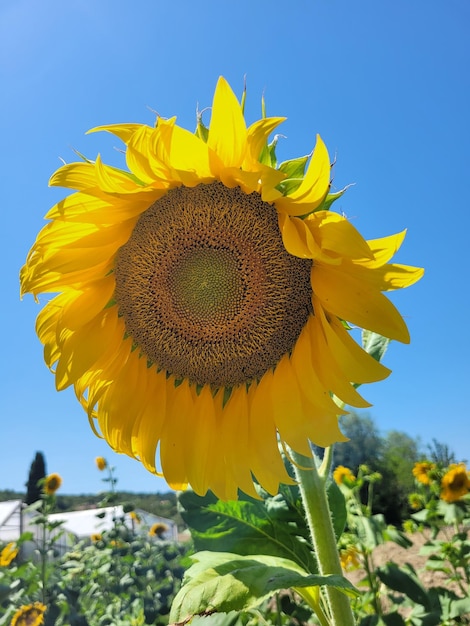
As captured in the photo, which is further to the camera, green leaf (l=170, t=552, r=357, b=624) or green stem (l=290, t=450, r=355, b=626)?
green stem (l=290, t=450, r=355, b=626)

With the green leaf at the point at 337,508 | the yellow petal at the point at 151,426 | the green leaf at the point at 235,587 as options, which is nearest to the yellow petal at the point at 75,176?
the yellow petal at the point at 151,426

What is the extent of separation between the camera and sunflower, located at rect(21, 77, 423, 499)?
1.59m

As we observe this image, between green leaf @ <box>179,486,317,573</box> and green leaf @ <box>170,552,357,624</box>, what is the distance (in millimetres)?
442

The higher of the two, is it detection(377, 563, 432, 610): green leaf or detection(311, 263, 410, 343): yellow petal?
detection(311, 263, 410, 343): yellow petal

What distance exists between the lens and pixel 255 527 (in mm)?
2117

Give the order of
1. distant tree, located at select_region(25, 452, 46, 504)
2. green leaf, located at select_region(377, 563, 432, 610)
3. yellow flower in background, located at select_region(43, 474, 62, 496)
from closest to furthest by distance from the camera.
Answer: green leaf, located at select_region(377, 563, 432, 610)
yellow flower in background, located at select_region(43, 474, 62, 496)
distant tree, located at select_region(25, 452, 46, 504)

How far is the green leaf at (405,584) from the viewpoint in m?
3.36

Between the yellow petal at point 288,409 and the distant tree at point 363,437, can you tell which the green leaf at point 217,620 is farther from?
the distant tree at point 363,437

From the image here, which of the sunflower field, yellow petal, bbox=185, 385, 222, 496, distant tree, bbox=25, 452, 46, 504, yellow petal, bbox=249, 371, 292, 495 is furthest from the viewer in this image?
distant tree, bbox=25, 452, 46, 504

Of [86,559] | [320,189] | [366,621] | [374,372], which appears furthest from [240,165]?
[86,559]

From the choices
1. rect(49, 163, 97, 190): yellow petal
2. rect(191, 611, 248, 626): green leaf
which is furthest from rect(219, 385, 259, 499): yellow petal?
rect(49, 163, 97, 190): yellow petal

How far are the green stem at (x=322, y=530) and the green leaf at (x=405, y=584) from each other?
1835 millimetres

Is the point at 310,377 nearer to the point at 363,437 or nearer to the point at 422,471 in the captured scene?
the point at 422,471

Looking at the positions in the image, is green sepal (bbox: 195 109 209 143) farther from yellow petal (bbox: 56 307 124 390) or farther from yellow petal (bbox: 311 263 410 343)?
yellow petal (bbox: 56 307 124 390)
